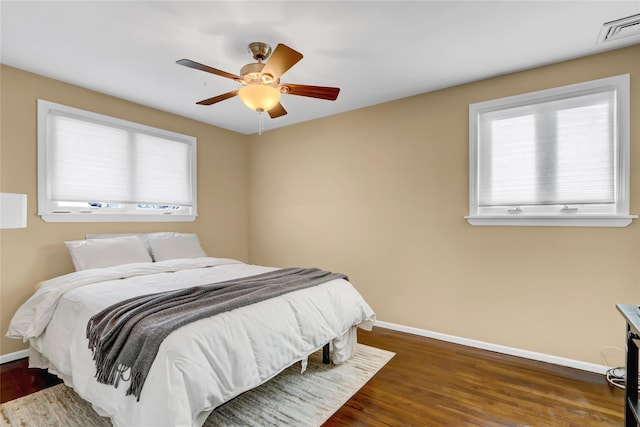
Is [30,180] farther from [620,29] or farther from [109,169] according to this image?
[620,29]

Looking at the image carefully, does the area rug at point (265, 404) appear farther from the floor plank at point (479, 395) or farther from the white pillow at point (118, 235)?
the white pillow at point (118, 235)

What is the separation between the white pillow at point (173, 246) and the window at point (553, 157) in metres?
3.05

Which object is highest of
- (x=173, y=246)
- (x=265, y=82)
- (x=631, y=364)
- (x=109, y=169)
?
(x=265, y=82)

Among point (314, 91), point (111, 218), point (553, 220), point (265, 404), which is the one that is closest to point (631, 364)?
point (553, 220)

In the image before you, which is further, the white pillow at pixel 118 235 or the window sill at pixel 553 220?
the white pillow at pixel 118 235

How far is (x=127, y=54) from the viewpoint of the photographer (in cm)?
259

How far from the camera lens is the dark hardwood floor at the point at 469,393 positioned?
6.50 ft

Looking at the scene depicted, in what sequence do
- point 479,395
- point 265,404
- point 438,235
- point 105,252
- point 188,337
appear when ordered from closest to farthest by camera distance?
point 188,337, point 265,404, point 479,395, point 105,252, point 438,235

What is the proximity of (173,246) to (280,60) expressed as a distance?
99.5 inches

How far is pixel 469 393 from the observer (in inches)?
89.4

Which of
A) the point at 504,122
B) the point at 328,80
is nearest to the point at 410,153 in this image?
the point at 504,122

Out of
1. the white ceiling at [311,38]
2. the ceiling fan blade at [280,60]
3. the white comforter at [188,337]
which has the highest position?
the white ceiling at [311,38]

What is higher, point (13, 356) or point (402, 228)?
point (402, 228)

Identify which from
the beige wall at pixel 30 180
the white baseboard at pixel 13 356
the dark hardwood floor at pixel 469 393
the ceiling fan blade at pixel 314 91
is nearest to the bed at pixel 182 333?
the beige wall at pixel 30 180
